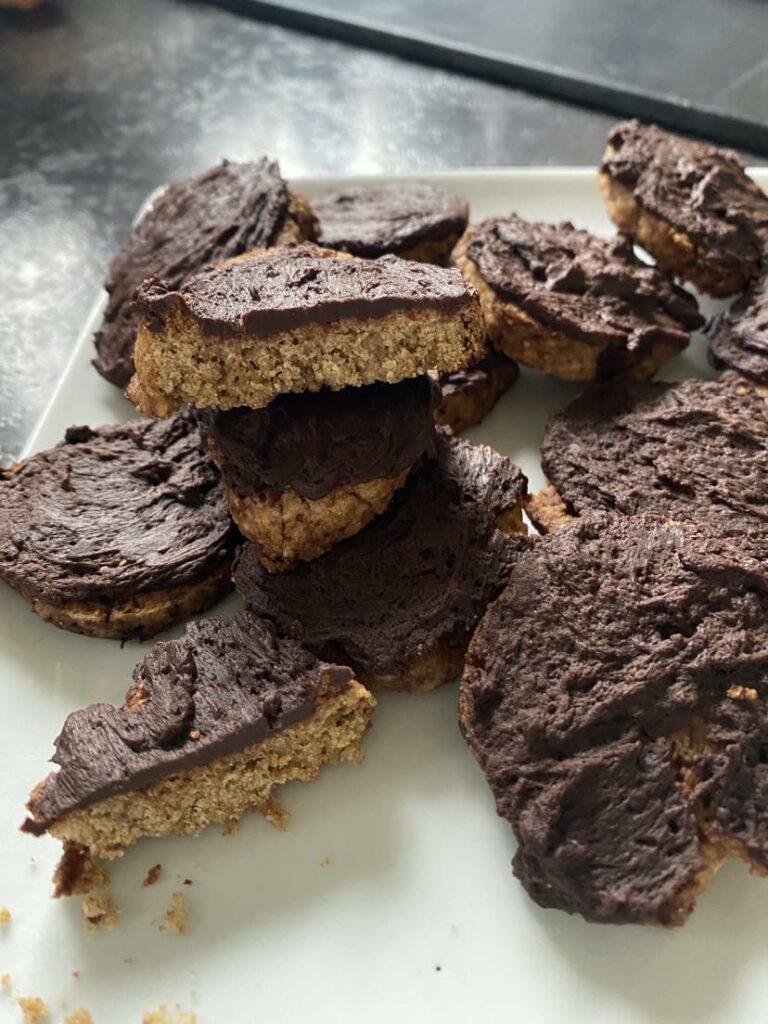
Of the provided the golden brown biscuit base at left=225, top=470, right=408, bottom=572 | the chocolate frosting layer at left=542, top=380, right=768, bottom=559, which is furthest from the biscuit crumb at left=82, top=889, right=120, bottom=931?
the chocolate frosting layer at left=542, top=380, right=768, bottom=559

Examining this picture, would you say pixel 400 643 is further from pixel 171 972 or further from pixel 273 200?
pixel 273 200

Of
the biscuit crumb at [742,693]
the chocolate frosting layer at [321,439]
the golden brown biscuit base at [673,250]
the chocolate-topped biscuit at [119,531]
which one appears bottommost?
the chocolate-topped biscuit at [119,531]

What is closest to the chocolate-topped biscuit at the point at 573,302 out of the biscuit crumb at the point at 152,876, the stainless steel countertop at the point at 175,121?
the biscuit crumb at the point at 152,876

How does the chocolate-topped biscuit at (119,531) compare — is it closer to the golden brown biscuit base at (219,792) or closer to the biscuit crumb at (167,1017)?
the golden brown biscuit base at (219,792)

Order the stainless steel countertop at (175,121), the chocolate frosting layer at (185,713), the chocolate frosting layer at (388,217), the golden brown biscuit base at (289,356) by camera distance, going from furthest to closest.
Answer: the stainless steel countertop at (175,121) < the chocolate frosting layer at (388,217) < the golden brown biscuit base at (289,356) < the chocolate frosting layer at (185,713)

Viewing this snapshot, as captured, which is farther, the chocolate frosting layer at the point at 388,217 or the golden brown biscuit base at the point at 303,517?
the chocolate frosting layer at the point at 388,217

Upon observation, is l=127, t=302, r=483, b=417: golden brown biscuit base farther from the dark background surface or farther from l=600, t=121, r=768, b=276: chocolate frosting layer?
the dark background surface
